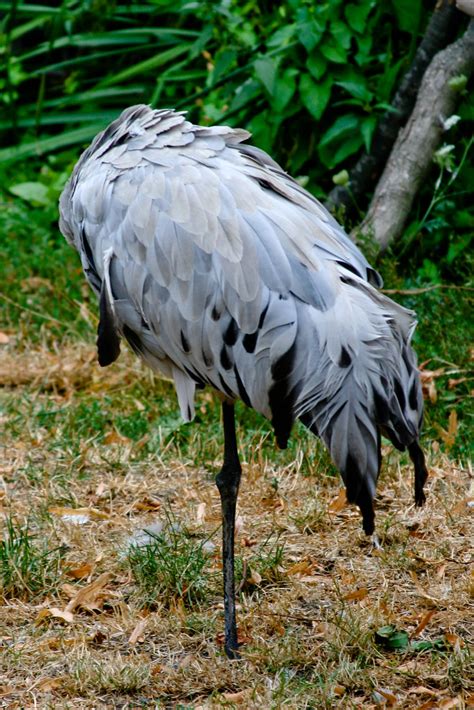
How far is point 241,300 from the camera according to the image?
3260 mm

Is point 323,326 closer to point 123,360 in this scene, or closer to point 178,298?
point 178,298

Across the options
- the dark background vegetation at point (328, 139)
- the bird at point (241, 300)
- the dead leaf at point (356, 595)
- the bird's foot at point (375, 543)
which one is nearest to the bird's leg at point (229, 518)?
the bird at point (241, 300)

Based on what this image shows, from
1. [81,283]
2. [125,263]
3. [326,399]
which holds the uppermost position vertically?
[125,263]

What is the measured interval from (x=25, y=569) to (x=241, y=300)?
4.34ft

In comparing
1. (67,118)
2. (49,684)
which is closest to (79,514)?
(49,684)

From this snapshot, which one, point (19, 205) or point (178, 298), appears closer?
point (178, 298)

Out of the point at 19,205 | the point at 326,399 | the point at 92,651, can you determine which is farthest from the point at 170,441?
the point at 19,205

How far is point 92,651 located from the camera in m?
3.54

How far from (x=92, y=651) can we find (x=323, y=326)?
129cm

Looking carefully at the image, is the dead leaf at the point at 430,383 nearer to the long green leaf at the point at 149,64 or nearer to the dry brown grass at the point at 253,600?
the dry brown grass at the point at 253,600

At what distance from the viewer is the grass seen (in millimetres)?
3320

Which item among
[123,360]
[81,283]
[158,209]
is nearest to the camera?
[158,209]

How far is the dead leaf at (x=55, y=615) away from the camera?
12.1ft

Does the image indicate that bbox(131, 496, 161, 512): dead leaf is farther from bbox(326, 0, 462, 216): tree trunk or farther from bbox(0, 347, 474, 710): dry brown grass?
bbox(326, 0, 462, 216): tree trunk
